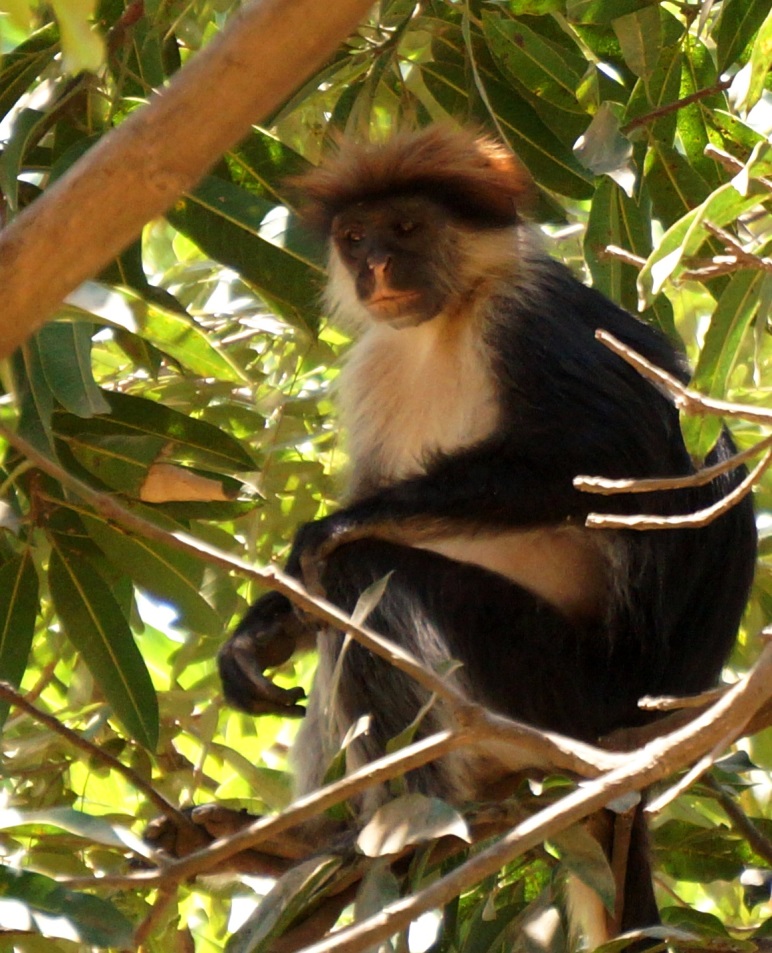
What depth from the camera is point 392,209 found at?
573cm

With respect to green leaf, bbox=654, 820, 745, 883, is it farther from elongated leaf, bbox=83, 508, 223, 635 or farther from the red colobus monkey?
elongated leaf, bbox=83, 508, 223, 635

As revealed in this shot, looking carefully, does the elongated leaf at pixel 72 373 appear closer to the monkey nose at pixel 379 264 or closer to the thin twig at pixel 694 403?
the thin twig at pixel 694 403

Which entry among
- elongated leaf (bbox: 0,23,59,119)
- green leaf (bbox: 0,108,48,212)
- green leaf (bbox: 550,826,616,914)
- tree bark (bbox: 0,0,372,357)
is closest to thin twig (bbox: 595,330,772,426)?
tree bark (bbox: 0,0,372,357)

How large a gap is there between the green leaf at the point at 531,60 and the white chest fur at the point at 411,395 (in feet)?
3.06

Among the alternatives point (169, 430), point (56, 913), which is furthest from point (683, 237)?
point (169, 430)

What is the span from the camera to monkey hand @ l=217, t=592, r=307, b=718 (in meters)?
4.79

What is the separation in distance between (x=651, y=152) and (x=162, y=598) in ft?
6.93

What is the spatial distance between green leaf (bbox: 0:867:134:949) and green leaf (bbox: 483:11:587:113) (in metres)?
2.86

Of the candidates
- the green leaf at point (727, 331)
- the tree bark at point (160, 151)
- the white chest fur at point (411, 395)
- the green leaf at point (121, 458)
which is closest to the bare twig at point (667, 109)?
the white chest fur at point (411, 395)

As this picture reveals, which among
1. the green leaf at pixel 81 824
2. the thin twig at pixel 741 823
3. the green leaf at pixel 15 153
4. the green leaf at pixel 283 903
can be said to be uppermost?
the green leaf at pixel 15 153

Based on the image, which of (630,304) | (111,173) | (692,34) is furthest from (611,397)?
(111,173)

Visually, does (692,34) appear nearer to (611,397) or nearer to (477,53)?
(477,53)

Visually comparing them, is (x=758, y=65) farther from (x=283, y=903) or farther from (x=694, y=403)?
(x=283, y=903)

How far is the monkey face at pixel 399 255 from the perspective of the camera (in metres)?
5.32
